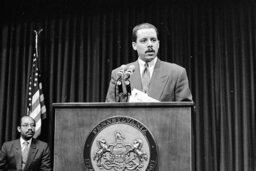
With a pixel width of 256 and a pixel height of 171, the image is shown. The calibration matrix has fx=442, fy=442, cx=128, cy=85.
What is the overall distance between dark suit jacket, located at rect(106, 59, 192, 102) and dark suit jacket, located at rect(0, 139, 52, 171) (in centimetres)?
336

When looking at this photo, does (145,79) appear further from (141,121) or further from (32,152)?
(32,152)

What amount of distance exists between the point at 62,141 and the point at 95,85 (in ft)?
15.5

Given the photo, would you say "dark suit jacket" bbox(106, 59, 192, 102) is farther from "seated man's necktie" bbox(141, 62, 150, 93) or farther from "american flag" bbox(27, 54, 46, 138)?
"american flag" bbox(27, 54, 46, 138)

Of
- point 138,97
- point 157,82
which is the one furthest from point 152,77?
point 138,97

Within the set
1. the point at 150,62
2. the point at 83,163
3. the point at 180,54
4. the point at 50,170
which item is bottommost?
the point at 50,170

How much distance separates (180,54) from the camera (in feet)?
21.0

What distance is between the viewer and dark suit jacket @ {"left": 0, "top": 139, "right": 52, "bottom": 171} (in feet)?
18.3

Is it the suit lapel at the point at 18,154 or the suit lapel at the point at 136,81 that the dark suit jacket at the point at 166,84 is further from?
the suit lapel at the point at 18,154

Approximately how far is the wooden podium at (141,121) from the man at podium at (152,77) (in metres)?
0.30

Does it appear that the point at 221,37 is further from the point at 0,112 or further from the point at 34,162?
the point at 0,112

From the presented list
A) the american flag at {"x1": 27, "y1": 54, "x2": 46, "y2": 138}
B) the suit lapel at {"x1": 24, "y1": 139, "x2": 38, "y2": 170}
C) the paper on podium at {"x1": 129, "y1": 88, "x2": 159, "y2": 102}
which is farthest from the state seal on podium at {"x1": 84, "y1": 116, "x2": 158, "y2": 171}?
the american flag at {"x1": 27, "y1": 54, "x2": 46, "y2": 138}

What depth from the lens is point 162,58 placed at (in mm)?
6465


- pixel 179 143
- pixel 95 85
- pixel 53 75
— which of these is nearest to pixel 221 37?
pixel 95 85

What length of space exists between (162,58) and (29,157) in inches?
92.7
